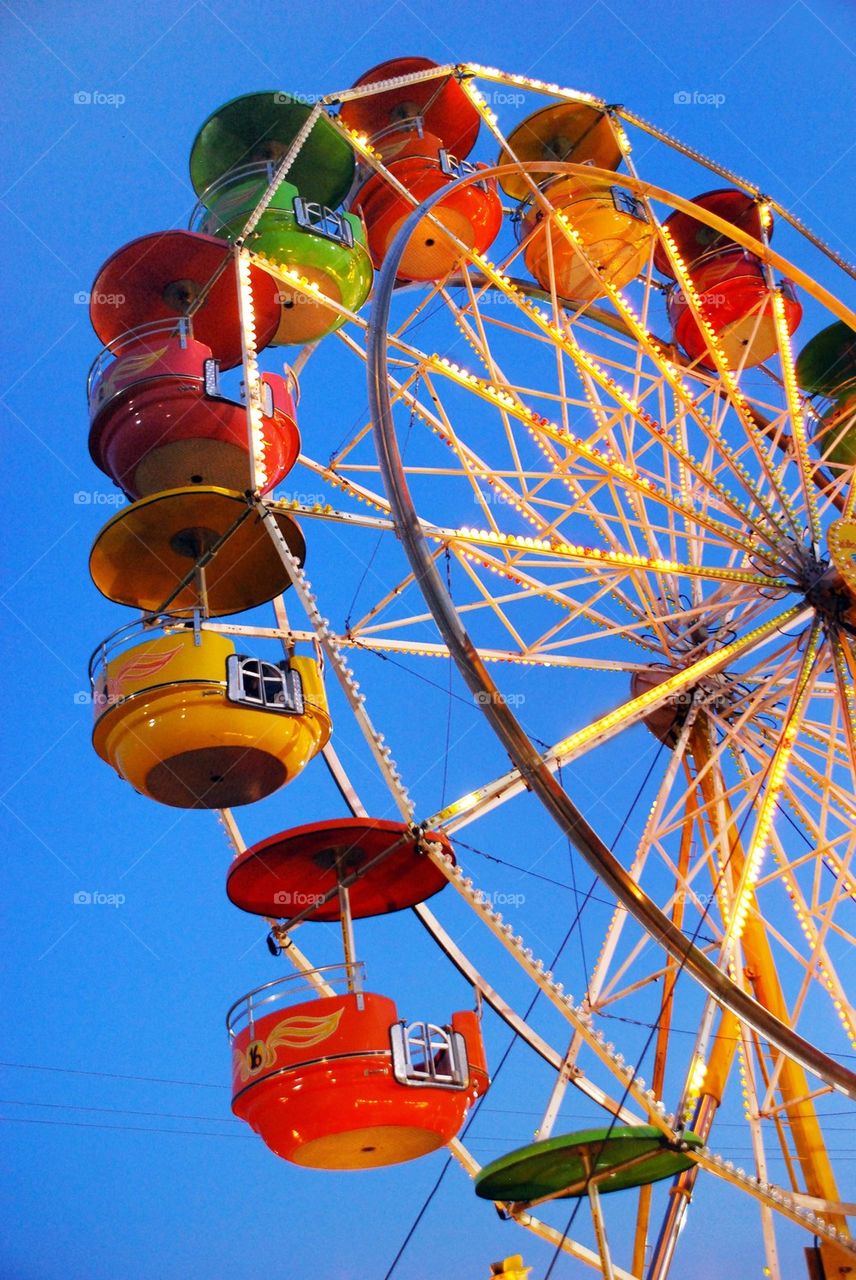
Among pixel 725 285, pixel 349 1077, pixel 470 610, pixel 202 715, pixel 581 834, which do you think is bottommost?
pixel 349 1077

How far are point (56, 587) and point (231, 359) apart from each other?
3029cm

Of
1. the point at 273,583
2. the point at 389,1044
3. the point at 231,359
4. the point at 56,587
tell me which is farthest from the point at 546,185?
the point at 56,587

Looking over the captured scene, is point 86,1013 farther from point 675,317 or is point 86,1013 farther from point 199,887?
point 675,317

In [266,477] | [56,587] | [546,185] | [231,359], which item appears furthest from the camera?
[56,587]

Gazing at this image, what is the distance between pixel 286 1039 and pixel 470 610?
18.4 feet

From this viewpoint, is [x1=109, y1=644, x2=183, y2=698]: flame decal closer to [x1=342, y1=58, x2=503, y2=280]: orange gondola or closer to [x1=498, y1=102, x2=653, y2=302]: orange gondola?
[x1=342, y1=58, x2=503, y2=280]: orange gondola

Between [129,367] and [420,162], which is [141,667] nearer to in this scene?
[129,367]

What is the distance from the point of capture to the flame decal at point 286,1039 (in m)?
9.20

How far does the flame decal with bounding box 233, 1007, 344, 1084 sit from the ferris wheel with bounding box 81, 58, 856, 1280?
0.9 inches

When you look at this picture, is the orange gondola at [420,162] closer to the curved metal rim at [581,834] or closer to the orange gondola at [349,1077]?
the curved metal rim at [581,834]

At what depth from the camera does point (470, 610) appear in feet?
45.2

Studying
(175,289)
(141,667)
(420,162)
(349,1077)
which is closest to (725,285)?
(420,162)

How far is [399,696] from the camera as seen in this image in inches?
1832

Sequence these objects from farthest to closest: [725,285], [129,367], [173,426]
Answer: [725,285]
[129,367]
[173,426]
